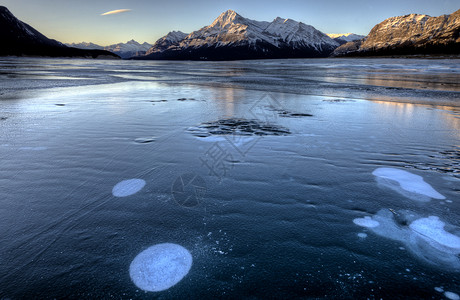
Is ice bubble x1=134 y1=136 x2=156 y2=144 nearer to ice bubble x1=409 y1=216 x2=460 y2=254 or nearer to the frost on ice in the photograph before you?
the frost on ice

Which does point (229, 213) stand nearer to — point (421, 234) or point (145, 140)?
point (421, 234)

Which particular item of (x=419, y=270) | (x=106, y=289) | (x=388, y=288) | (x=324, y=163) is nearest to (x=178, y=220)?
(x=106, y=289)

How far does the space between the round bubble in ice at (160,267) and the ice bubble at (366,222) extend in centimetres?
183

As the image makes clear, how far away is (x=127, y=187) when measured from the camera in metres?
3.52

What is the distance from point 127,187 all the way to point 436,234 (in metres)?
3.67

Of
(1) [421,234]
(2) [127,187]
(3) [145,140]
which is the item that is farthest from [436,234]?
(3) [145,140]

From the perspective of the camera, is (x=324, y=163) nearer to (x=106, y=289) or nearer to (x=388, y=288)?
(x=388, y=288)

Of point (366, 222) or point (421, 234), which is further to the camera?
point (366, 222)

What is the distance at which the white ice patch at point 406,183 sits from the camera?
10.9 feet

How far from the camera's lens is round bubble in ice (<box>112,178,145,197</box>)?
132 inches

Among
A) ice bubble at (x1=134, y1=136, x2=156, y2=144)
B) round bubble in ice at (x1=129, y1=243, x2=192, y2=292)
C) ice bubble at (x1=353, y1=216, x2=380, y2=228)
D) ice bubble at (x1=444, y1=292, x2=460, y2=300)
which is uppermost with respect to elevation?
ice bubble at (x1=134, y1=136, x2=156, y2=144)

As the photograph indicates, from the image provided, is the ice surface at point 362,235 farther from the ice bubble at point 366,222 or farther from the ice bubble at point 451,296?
the ice bubble at point 451,296

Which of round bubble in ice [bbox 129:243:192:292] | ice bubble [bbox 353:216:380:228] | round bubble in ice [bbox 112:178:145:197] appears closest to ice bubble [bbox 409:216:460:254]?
ice bubble [bbox 353:216:380:228]

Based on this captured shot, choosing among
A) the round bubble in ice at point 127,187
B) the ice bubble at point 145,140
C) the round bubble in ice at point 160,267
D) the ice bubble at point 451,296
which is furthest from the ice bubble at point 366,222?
the ice bubble at point 145,140
